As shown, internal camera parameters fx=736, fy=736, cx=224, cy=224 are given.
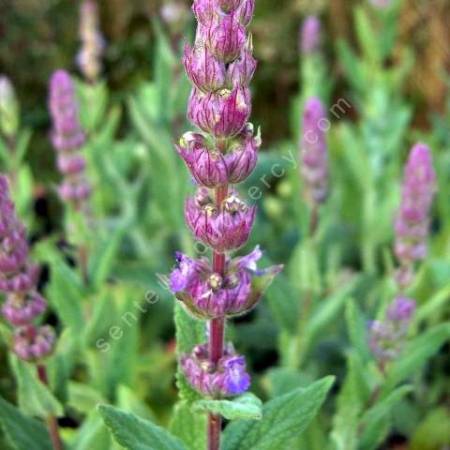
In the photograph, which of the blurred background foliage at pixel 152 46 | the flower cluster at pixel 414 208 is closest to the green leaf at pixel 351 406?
the flower cluster at pixel 414 208

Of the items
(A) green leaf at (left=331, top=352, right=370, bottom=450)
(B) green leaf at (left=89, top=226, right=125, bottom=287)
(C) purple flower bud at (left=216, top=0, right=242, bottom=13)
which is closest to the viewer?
(C) purple flower bud at (left=216, top=0, right=242, bottom=13)

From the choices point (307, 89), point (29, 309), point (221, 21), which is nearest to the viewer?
point (221, 21)

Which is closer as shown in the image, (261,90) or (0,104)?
(0,104)

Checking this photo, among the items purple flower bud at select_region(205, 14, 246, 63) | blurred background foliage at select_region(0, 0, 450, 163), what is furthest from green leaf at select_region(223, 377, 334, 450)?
blurred background foliage at select_region(0, 0, 450, 163)

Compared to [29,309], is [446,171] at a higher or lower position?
higher

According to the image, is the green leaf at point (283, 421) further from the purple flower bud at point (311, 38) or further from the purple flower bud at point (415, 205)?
the purple flower bud at point (311, 38)

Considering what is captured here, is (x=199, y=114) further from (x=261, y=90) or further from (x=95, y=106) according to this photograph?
(x=261, y=90)

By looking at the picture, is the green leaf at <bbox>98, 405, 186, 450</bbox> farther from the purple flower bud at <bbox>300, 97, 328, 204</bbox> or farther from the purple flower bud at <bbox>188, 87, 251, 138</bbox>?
the purple flower bud at <bbox>300, 97, 328, 204</bbox>

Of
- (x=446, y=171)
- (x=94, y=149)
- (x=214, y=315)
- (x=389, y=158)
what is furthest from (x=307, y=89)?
(x=214, y=315)
